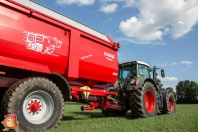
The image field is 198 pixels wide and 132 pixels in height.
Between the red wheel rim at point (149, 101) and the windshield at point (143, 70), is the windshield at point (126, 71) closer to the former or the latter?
the windshield at point (143, 70)

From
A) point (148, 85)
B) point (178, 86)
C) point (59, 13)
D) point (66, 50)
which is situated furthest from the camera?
point (178, 86)

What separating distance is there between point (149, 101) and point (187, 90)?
78.7 m

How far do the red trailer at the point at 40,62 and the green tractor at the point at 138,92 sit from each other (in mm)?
1949

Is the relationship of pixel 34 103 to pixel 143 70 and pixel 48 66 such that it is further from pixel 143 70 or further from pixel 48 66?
pixel 143 70

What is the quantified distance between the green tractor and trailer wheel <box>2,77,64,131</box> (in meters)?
3.24

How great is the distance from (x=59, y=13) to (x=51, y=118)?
2987 millimetres

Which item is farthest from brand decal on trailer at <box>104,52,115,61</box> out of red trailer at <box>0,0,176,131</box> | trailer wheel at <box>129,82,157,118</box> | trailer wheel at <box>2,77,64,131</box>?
trailer wheel at <box>2,77,64,131</box>

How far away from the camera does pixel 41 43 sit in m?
4.43

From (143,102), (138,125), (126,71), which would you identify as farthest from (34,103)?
(126,71)

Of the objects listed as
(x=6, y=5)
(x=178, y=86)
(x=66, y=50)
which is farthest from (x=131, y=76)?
(x=178, y=86)

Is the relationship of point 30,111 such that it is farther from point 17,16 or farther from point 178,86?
point 178,86

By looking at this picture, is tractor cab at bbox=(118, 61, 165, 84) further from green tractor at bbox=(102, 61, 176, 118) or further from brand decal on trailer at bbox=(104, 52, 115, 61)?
brand decal on trailer at bbox=(104, 52, 115, 61)

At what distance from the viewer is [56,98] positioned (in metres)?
4.26

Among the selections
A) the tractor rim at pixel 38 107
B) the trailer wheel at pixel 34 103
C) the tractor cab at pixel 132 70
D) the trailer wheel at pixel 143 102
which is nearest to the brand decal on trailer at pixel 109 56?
the trailer wheel at pixel 143 102
